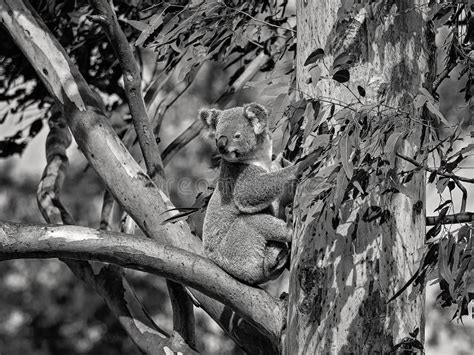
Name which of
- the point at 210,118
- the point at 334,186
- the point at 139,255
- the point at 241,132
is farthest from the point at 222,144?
the point at 334,186

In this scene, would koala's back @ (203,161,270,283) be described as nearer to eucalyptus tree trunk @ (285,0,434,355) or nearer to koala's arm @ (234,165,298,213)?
koala's arm @ (234,165,298,213)

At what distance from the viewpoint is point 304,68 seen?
321cm

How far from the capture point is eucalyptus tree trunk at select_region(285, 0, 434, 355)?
2.81 m

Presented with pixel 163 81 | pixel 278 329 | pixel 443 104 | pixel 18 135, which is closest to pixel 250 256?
pixel 278 329

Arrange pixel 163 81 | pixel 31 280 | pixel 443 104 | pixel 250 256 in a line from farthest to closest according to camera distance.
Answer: pixel 31 280 → pixel 443 104 → pixel 163 81 → pixel 250 256

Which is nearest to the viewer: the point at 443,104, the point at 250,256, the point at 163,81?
the point at 250,256

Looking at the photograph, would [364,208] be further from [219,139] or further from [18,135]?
[18,135]

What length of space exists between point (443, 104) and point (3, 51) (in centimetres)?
446

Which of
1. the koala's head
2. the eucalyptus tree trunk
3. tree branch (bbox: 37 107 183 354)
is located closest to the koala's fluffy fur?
the koala's head

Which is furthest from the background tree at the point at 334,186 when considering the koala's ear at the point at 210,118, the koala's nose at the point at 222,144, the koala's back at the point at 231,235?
the koala's nose at the point at 222,144

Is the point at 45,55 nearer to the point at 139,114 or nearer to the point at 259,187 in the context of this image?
the point at 139,114

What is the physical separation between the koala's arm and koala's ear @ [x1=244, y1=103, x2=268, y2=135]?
21 cm

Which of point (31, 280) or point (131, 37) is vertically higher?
point (131, 37)

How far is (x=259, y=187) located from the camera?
13.5 feet
